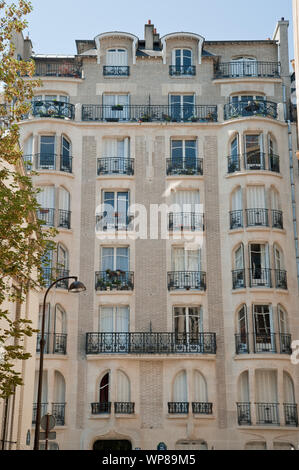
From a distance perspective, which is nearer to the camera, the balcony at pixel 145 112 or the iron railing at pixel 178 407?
the iron railing at pixel 178 407

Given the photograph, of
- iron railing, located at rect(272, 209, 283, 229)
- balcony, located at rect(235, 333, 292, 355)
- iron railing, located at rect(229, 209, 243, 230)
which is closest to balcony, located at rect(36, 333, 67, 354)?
balcony, located at rect(235, 333, 292, 355)

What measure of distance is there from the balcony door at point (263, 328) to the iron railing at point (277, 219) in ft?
13.2

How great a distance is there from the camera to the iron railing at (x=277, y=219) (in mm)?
33562

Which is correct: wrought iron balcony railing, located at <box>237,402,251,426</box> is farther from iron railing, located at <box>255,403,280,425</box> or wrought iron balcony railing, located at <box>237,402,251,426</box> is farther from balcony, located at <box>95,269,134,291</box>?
balcony, located at <box>95,269,134,291</box>

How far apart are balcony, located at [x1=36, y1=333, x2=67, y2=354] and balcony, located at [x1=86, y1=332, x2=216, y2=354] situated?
1.10 meters

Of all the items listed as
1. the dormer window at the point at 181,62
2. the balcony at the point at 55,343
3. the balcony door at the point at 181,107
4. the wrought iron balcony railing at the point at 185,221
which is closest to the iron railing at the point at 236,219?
the wrought iron balcony railing at the point at 185,221

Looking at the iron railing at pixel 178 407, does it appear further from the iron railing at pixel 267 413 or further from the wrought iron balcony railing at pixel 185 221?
the wrought iron balcony railing at pixel 185 221

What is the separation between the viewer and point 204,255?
3359cm

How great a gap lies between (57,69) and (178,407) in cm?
1934

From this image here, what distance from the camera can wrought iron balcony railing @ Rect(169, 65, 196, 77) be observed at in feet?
122

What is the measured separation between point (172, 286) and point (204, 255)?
2.23m

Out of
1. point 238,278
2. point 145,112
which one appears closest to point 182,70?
point 145,112
